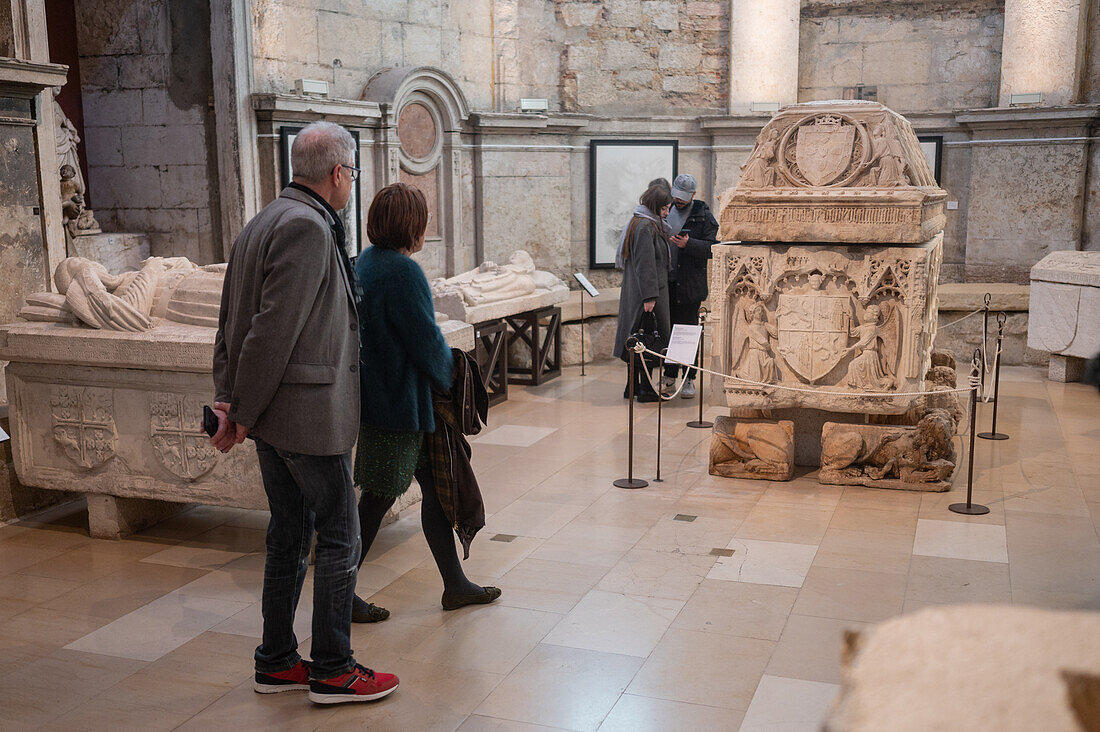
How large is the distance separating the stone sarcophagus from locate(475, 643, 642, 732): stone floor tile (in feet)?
5.37

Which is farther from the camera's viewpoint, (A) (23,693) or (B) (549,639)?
(B) (549,639)

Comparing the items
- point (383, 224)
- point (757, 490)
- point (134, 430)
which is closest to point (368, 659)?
point (383, 224)

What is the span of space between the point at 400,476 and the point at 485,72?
8.30m

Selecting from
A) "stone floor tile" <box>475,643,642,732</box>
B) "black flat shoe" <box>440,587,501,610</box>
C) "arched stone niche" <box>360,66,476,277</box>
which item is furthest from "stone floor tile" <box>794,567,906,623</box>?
"arched stone niche" <box>360,66,476,277</box>

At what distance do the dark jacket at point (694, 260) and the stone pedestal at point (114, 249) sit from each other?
4.40m

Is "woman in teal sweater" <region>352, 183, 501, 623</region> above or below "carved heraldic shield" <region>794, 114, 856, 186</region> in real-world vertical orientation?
below

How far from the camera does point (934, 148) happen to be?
446 inches

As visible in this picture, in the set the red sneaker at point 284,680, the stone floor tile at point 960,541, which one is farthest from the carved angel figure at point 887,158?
the red sneaker at point 284,680

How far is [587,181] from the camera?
11.9m

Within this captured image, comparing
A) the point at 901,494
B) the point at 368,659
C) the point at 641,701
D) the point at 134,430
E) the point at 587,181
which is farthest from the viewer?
the point at 587,181

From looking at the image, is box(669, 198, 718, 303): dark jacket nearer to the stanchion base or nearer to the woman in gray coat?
the woman in gray coat

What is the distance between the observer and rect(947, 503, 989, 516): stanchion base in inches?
221

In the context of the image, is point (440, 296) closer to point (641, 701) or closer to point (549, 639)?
point (549, 639)

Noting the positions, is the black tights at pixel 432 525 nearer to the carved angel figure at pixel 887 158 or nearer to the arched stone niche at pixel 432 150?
the carved angel figure at pixel 887 158
